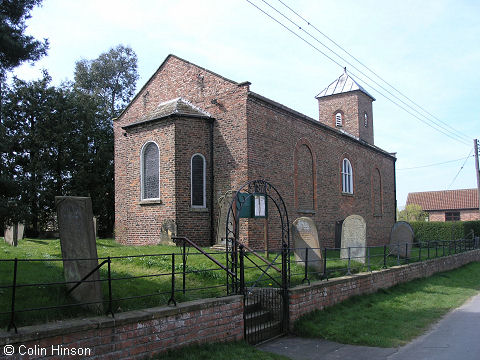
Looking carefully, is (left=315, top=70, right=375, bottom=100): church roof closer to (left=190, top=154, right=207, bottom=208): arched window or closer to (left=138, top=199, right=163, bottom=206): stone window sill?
(left=190, top=154, right=207, bottom=208): arched window

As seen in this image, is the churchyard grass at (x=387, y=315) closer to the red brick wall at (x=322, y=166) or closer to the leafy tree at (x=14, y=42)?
the red brick wall at (x=322, y=166)

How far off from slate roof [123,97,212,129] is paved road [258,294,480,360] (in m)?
9.91

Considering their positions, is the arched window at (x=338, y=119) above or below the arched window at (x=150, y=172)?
above

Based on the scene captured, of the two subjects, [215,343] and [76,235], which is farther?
[215,343]

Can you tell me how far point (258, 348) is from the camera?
25.7ft

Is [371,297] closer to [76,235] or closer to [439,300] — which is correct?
[439,300]

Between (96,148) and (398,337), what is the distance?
981 inches

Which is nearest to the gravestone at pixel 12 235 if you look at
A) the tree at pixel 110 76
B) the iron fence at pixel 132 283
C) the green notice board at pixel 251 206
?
the iron fence at pixel 132 283

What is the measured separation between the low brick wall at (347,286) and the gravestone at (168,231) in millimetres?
6503

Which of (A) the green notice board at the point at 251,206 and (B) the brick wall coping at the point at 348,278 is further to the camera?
(A) the green notice board at the point at 251,206

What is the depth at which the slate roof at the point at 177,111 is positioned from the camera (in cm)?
1617

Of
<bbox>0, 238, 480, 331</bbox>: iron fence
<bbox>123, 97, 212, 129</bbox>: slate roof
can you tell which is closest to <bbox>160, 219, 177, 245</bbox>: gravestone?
<bbox>0, 238, 480, 331</bbox>: iron fence

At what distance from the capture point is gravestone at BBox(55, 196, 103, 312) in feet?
20.0

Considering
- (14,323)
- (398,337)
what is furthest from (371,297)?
(14,323)
